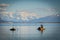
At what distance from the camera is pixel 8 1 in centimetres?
1819

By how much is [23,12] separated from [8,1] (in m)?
2.05

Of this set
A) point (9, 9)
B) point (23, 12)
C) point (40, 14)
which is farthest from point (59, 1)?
point (9, 9)

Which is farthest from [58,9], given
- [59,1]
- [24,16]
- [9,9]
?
[9,9]

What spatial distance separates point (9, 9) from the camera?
18547mm

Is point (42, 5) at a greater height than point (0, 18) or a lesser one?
greater

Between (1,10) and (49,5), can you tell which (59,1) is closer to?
(49,5)

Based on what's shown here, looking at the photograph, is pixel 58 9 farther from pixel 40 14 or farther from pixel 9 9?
pixel 9 9

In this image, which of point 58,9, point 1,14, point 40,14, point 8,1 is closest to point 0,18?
point 1,14

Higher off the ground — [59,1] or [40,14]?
[59,1]

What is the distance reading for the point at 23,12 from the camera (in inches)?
759

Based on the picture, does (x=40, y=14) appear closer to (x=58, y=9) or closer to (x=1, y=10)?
(x=58, y=9)

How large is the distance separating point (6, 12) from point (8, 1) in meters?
1.12

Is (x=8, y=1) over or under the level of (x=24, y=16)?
over

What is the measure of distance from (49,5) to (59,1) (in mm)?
1063
